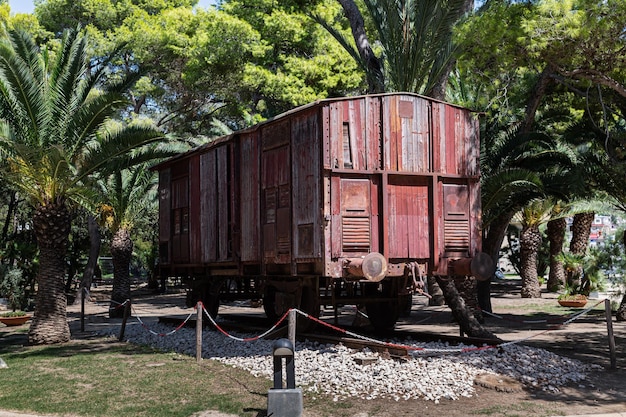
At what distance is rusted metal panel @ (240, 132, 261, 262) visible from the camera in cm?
Result: 1362

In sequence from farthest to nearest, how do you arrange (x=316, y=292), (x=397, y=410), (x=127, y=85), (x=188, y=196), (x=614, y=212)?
(x=614, y=212)
(x=188, y=196)
(x=127, y=85)
(x=316, y=292)
(x=397, y=410)

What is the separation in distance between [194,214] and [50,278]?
3.63 m

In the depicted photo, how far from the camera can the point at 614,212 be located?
22.9m

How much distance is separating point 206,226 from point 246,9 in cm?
1566

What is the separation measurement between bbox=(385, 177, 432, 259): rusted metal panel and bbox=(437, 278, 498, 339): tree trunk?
137 cm

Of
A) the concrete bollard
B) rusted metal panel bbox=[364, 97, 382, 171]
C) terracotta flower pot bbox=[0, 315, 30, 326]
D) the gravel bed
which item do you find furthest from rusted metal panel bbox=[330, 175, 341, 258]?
terracotta flower pot bbox=[0, 315, 30, 326]

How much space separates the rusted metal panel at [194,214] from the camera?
16.3 meters

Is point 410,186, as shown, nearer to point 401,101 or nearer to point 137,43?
point 401,101

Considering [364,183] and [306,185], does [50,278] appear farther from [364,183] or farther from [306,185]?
[364,183]

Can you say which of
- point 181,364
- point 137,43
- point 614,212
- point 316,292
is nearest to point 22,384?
point 181,364

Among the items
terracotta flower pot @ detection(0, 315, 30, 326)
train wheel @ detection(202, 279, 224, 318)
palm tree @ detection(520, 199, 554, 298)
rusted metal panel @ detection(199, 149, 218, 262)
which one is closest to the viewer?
rusted metal panel @ detection(199, 149, 218, 262)

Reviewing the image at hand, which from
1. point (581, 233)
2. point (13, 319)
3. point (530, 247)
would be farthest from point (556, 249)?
point (13, 319)

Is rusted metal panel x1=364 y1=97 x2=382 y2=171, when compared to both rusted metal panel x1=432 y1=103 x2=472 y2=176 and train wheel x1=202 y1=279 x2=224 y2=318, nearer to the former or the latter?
rusted metal panel x1=432 y1=103 x2=472 y2=176

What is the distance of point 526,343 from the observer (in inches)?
524
